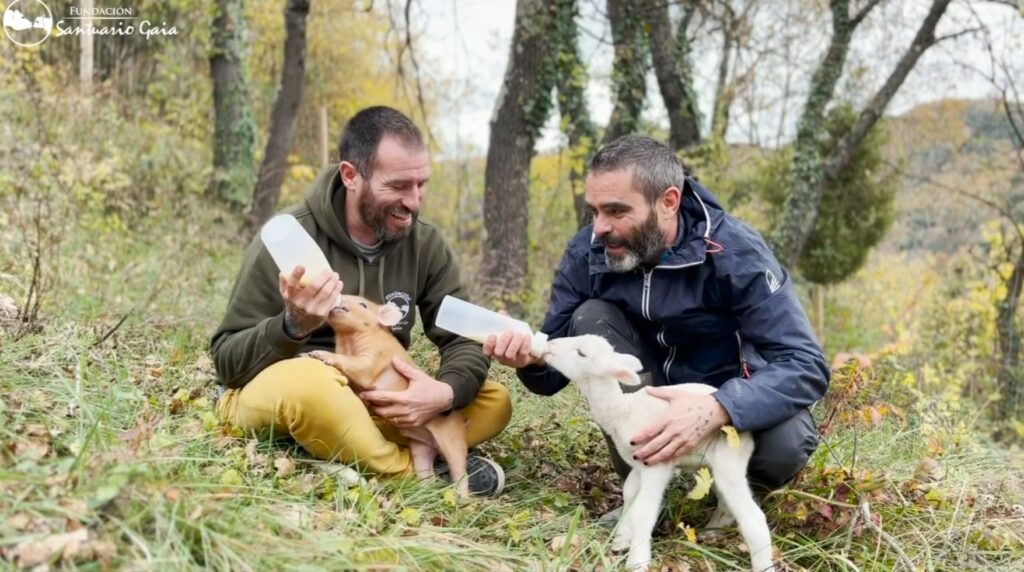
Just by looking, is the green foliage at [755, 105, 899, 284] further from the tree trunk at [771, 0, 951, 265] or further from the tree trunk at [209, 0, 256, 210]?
the tree trunk at [209, 0, 256, 210]

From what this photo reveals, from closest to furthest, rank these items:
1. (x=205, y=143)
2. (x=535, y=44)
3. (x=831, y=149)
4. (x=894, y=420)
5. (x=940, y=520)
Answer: (x=940, y=520)
(x=894, y=420)
(x=535, y=44)
(x=831, y=149)
(x=205, y=143)

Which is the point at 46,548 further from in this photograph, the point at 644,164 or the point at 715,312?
the point at 715,312

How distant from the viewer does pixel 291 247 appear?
361 cm

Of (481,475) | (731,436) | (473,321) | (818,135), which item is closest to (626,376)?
(731,436)

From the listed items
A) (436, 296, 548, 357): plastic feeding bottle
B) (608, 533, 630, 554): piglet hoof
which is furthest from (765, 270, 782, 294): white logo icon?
(608, 533, 630, 554): piglet hoof

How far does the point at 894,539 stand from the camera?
3.70 metres

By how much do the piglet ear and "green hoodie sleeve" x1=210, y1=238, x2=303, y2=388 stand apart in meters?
0.36

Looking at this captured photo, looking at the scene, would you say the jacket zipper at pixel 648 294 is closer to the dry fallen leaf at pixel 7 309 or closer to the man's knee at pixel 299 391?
the man's knee at pixel 299 391

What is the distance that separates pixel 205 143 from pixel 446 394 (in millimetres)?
11217

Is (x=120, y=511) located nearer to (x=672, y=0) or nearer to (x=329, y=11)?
(x=672, y=0)

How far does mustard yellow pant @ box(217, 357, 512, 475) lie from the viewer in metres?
3.55

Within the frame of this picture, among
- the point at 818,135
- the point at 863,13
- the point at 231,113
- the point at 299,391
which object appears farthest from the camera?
the point at 231,113

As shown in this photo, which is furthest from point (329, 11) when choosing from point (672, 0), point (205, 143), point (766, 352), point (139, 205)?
point (766, 352)

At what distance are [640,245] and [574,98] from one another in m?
6.20
